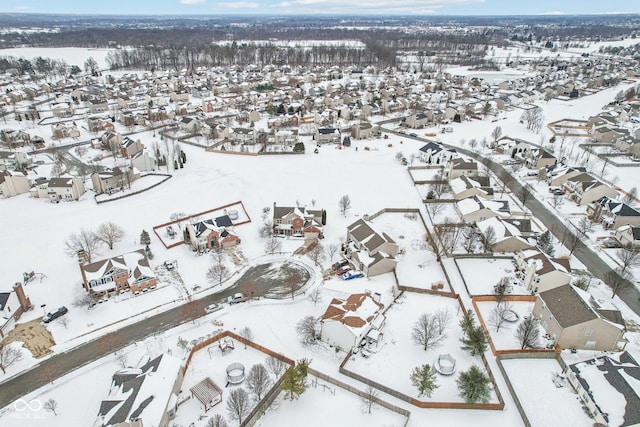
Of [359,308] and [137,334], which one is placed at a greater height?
[359,308]

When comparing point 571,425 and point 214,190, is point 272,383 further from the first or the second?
point 214,190

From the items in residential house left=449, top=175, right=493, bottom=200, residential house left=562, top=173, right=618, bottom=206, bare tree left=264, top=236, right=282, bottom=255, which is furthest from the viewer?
residential house left=449, top=175, right=493, bottom=200

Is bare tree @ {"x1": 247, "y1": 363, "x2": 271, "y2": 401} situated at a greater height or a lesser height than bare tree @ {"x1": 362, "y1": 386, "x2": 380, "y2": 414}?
greater

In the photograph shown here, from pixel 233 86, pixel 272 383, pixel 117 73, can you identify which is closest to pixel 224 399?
pixel 272 383

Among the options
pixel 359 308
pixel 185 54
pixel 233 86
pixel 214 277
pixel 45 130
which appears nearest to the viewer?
pixel 359 308

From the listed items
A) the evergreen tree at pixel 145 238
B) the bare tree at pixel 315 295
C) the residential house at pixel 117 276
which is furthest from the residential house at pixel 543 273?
the evergreen tree at pixel 145 238

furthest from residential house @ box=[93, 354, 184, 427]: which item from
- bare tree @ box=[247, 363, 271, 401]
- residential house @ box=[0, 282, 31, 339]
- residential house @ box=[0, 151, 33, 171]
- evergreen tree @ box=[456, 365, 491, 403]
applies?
residential house @ box=[0, 151, 33, 171]

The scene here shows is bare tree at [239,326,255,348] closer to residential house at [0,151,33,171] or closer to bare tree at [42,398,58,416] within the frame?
Result: bare tree at [42,398,58,416]
